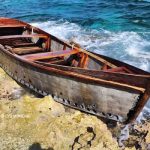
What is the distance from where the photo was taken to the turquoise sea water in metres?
17.0

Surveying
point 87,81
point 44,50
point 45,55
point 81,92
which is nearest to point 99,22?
point 44,50

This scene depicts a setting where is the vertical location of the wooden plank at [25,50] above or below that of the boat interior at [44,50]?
below

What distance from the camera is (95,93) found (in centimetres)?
980

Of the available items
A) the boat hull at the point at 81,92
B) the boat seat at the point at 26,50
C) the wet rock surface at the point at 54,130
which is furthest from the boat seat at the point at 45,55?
the boat seat at the point at 26,50

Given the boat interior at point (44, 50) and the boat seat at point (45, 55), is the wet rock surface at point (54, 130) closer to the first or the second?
the boat interior at point (44, 50)

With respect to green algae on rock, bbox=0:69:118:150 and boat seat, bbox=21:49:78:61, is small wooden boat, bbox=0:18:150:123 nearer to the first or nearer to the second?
boat seat, bbox=21:49:78:61

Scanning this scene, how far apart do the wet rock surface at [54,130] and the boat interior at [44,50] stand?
1.69 metres

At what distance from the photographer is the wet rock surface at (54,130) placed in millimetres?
8445

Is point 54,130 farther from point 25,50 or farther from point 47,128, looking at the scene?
point 25,50

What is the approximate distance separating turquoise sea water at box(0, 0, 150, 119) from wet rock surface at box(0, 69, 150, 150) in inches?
222

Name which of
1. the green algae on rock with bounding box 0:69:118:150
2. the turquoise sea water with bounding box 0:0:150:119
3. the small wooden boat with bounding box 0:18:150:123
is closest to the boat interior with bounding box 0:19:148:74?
the small wooden boat with bounding box 0:18:150:123

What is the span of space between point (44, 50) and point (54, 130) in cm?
653

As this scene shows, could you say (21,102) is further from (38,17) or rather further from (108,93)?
(38,17)

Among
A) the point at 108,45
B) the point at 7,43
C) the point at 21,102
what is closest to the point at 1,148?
the point at 21,102
